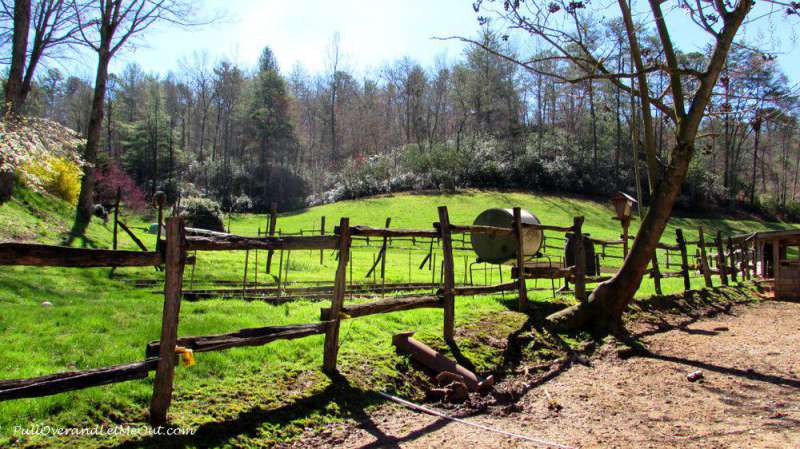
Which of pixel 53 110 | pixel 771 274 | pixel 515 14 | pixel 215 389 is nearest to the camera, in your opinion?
pixel 215 389

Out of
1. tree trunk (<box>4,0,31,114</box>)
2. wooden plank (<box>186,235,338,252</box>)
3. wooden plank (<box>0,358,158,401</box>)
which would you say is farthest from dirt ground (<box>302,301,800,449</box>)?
tree trunk (<box>4,0,31,114</box>)

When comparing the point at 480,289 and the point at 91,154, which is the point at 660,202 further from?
the point at 91,154

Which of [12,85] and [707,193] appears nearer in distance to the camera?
[12,85]

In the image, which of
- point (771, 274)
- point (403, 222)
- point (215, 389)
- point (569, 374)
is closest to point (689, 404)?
point (569, 374)

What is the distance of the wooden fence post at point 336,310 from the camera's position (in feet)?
17.7

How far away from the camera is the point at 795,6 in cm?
687

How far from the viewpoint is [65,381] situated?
3.54m

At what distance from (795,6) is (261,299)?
887 centimetres

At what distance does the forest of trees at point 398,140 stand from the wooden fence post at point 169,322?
37406 millimetres

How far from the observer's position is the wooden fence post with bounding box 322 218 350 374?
541 cm

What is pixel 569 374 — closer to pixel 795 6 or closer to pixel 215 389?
pixel 215 389

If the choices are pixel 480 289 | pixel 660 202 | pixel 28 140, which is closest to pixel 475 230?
pixel 480 289

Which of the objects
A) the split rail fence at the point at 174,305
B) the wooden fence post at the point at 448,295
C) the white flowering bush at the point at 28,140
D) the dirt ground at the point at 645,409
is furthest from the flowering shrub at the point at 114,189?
the dirt ground at the point at 645,409

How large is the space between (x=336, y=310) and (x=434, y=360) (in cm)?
134
